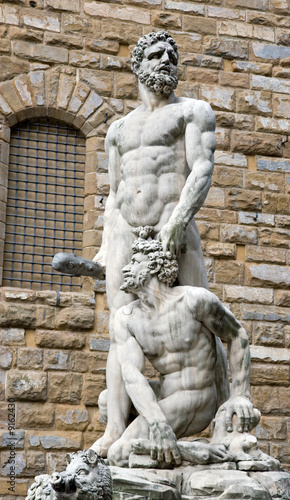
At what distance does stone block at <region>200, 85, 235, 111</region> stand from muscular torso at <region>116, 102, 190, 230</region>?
11.8ft

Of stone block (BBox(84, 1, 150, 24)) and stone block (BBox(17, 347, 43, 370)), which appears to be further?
stone block (BBox(84, 1, 150, 24))

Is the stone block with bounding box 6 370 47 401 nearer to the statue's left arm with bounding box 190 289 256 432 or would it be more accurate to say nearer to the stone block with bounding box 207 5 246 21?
the statue's left arm with bounding box 190 289 256 432

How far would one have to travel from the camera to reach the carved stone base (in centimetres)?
499

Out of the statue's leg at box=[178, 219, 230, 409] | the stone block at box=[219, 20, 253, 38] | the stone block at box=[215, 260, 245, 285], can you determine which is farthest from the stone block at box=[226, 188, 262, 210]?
the statue's leg at box=[178, 219, 230, 409]

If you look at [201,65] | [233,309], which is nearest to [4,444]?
[233,309]

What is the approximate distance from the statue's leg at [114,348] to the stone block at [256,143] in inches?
146

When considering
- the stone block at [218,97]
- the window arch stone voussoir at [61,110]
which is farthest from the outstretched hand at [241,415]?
the stone block at [218,97]

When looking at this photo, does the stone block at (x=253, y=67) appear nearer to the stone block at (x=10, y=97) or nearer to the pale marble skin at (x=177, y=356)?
the stone block at (x=10, y=97)

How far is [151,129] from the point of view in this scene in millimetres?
6113

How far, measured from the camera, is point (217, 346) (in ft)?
19.1

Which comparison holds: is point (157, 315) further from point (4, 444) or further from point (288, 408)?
point (288, 408)

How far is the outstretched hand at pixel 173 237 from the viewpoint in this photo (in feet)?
18.9

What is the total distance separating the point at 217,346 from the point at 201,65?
4.61m

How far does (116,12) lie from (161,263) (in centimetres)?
460
